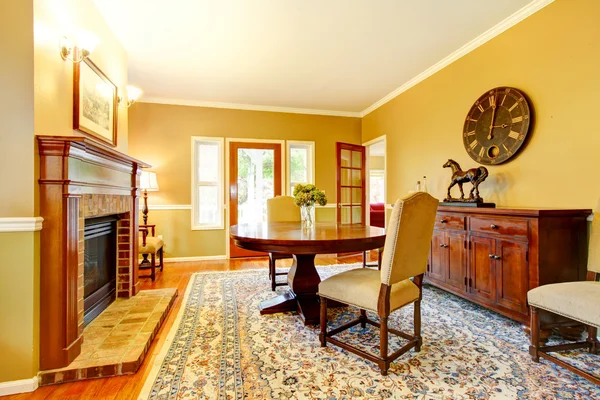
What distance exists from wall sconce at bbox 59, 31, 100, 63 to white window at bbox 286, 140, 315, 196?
3390 mm

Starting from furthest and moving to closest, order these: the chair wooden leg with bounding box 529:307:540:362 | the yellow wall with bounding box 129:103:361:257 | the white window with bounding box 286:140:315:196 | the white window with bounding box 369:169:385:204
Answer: the white window with bounding box 369:169:385:204
the white window with bounding box 286:140:315:196
the yellow wall with bounding box 129:103:361:257
the chair wooden leg with bounding box 529:307:540:362

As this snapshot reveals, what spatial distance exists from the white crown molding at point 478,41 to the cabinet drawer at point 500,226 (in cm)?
172

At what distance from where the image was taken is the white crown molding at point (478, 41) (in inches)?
93.3

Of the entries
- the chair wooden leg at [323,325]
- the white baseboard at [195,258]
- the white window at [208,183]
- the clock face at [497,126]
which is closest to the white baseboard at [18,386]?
the chair wooden leg at [323,325]

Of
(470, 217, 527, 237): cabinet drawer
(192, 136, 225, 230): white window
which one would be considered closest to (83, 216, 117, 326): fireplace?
(192, 136, 225, 230): white window

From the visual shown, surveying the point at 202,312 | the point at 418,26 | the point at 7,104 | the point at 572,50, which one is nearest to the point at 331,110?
the point at 418,26

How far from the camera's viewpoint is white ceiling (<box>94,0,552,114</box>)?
2.41m

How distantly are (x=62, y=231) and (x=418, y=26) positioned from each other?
122 inches

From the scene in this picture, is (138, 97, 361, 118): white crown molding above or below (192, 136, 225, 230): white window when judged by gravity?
above

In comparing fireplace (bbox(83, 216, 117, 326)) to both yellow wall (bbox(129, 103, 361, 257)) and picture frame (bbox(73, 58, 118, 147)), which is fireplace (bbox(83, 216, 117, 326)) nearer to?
picture frame (bbox(73, 58, 118, 147))

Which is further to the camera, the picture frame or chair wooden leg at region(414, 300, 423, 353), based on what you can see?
the picture frame

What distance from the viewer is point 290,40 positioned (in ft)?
9.54

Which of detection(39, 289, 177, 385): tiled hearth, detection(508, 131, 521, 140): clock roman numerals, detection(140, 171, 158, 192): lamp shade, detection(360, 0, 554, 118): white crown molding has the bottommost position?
detection(39, 289, 177, 385): tiled hearth

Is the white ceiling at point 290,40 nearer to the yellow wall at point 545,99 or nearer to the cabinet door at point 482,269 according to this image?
the yellow wall at point 545,99
